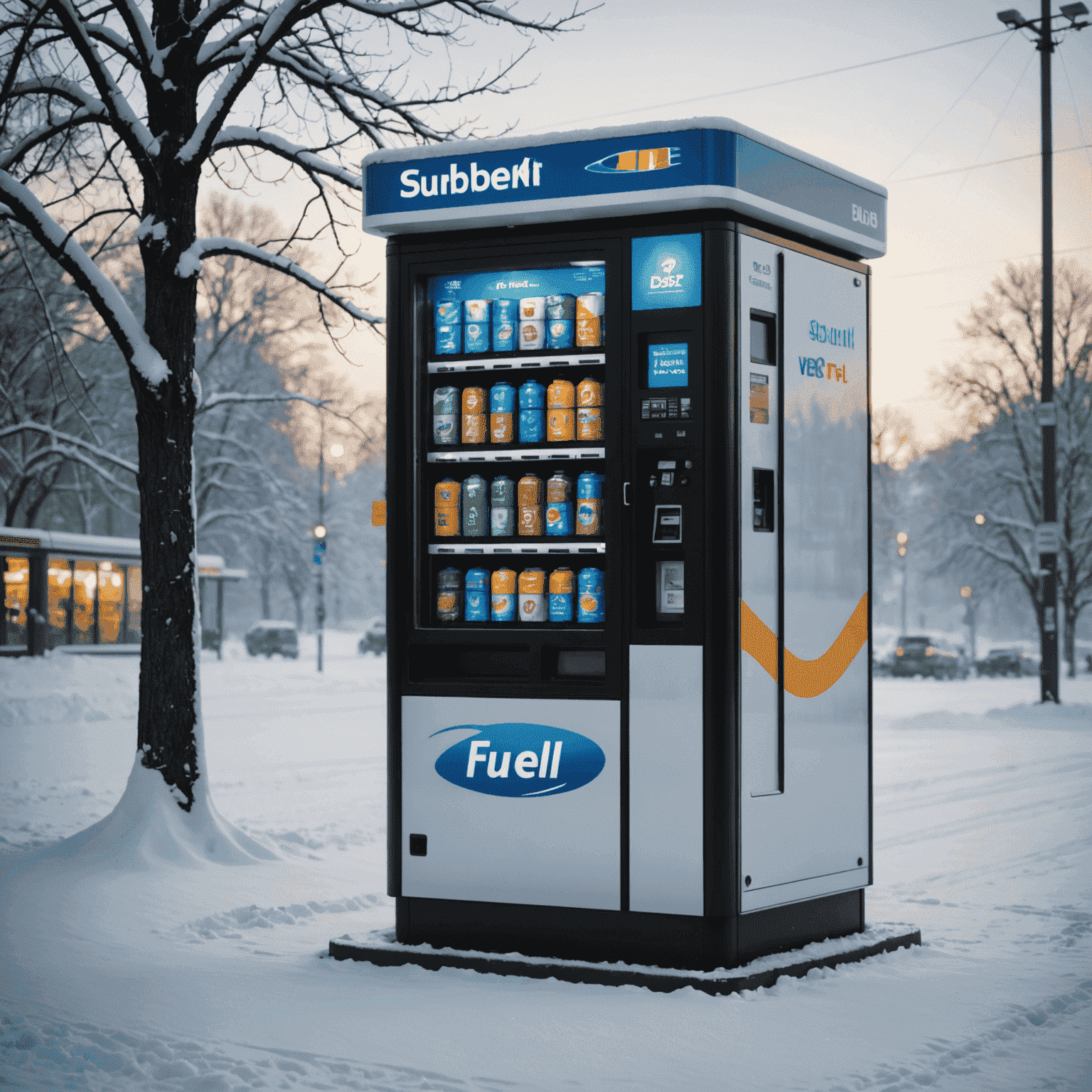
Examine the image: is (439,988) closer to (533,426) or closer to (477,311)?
(533,426)

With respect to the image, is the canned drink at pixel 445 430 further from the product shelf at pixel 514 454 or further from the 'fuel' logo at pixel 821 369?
the 'fuel' logo at pixel 821 369

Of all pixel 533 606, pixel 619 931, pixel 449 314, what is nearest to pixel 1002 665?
pixel 533 606

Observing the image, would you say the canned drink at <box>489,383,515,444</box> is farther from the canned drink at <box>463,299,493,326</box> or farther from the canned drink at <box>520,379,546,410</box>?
the canned drink at <box>463,299,493,326</box>

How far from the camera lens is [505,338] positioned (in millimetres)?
7469

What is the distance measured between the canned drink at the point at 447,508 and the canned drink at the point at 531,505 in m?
0.35

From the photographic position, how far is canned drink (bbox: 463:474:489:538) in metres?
7.52

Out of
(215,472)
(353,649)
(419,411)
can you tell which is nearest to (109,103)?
(419,411)

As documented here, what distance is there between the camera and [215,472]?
38.8 metres

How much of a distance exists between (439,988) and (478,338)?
3.28m

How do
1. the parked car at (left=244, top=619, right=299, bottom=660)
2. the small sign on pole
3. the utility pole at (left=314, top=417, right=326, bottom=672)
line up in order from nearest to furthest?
the small sign on pole → the utility pole at (left=314, top=417, right=326, bottom=672) → the parked car at (left=244, top=619, right=299, bottom=660)

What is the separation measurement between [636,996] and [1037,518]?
37522mm

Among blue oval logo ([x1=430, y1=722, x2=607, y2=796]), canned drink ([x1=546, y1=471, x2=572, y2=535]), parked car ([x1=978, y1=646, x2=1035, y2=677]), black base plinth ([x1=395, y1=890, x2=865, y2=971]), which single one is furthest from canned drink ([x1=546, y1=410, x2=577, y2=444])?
parked car ([x1=978, y1=646, x2=1035, y2=677])

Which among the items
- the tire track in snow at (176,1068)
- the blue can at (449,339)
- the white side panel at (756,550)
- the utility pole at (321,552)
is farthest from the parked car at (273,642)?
the tire track in snow at (176,1068)

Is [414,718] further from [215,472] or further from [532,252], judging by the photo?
[215,472]
